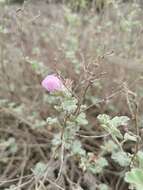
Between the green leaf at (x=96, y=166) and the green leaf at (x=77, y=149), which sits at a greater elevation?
the green leaf at (x=77, y=149)

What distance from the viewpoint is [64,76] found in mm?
1849

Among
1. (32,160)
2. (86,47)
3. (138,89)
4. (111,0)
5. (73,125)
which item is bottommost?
(32,160)

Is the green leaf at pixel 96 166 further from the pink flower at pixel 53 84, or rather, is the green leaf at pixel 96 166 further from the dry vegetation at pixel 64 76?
the pink flower at pixel 53 84

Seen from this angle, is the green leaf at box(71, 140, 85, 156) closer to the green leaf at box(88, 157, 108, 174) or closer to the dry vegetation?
the green leaf at box(88, 157, 108, 174)

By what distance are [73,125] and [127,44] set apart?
3.36ft

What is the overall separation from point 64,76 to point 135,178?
1.00 meters

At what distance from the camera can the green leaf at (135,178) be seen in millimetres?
893

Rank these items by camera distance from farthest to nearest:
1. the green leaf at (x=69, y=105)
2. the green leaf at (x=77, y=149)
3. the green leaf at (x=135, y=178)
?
the green leaf at (x=77, y=149)
the green leaf at (x=69, y=105)
the green leaf at (x=135, y=178)

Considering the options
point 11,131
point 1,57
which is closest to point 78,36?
point 1,57

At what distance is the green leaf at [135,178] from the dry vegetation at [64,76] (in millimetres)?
586

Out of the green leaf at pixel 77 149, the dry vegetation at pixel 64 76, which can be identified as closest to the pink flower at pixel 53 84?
the green leaf at pixel 77 149

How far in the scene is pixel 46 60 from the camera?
2.10 metres

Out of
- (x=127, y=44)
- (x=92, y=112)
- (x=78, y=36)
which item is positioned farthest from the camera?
(x=78, y=36)

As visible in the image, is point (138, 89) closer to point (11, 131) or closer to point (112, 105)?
point (112, 105)
